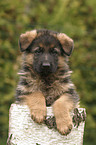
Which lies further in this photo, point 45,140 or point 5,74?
point 5,74

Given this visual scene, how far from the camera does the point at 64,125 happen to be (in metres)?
3.36

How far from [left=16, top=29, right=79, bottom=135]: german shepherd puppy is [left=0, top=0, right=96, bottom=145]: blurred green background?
2.44 meters

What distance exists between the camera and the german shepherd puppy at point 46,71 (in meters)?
3.96

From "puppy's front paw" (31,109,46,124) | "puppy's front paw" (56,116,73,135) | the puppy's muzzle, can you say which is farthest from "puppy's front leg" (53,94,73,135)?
the puppy's muzzle

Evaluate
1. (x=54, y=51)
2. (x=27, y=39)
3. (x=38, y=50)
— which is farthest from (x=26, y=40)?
(x=54, y=51)

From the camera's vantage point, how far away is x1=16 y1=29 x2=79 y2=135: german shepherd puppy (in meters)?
3.96

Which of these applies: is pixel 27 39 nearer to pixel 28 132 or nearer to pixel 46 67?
pixel 46 67

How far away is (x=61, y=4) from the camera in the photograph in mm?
7895

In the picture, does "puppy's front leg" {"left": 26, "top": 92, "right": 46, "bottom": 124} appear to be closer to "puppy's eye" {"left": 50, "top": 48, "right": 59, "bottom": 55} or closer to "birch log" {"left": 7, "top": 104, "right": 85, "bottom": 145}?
"birch log" {"left": 7, "top": 104, "right": 85, "bottom": 145}

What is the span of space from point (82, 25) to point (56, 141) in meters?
5.62

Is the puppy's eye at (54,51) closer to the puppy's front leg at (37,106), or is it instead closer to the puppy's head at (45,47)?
the puppy's head at (45,47)

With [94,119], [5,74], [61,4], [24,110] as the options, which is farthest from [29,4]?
[24,110]

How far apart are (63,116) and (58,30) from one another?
4224 mm

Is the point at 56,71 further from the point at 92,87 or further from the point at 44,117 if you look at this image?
the point at 92,87
